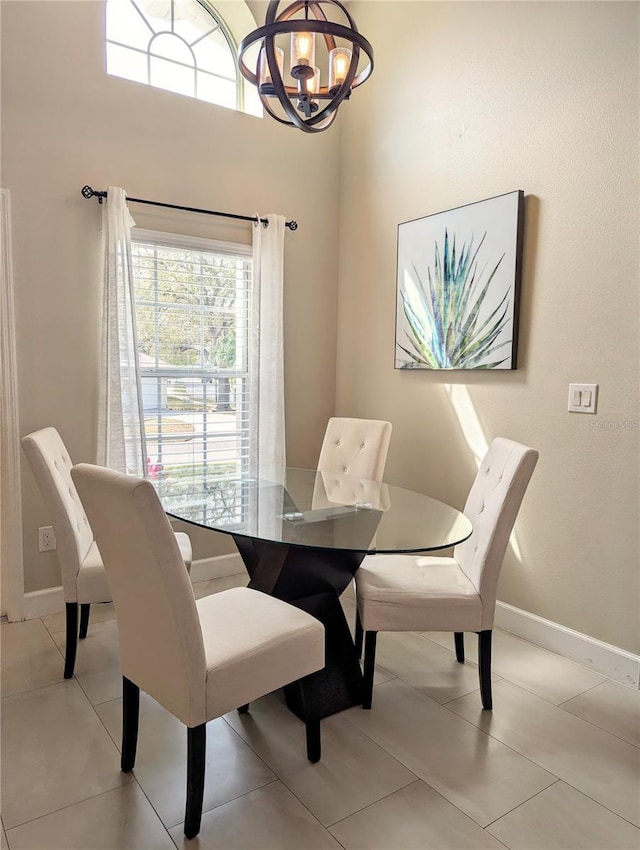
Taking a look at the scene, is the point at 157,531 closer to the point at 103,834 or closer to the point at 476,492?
the point at 103,834

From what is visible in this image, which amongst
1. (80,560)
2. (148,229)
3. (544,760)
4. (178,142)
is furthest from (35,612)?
(178,142)

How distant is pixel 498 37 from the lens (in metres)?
2.84

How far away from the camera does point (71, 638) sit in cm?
240

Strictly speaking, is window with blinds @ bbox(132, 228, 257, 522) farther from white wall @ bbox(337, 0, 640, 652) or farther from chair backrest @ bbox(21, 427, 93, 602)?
white wall @ bbox(337, 0, 640, 652)

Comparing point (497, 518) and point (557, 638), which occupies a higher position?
point (497, 518)

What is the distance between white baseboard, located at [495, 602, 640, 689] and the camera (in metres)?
2.43

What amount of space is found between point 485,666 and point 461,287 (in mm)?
1853

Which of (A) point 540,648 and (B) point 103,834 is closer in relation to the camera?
(B) point 103,834

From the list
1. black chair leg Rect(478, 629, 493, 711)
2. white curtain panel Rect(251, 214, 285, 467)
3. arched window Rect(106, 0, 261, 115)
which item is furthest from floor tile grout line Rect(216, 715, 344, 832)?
arched window Rect(106, 0, 261, 115)

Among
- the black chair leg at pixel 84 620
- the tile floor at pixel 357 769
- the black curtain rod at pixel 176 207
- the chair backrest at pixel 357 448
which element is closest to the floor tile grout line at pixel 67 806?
the tile floor at pixel 357 769

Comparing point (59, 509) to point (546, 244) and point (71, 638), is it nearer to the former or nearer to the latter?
point (71, 638)

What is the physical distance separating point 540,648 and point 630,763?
0.82m

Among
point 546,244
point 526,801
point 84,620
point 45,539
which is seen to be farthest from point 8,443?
point 546,244

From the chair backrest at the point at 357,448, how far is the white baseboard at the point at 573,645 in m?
0.96
